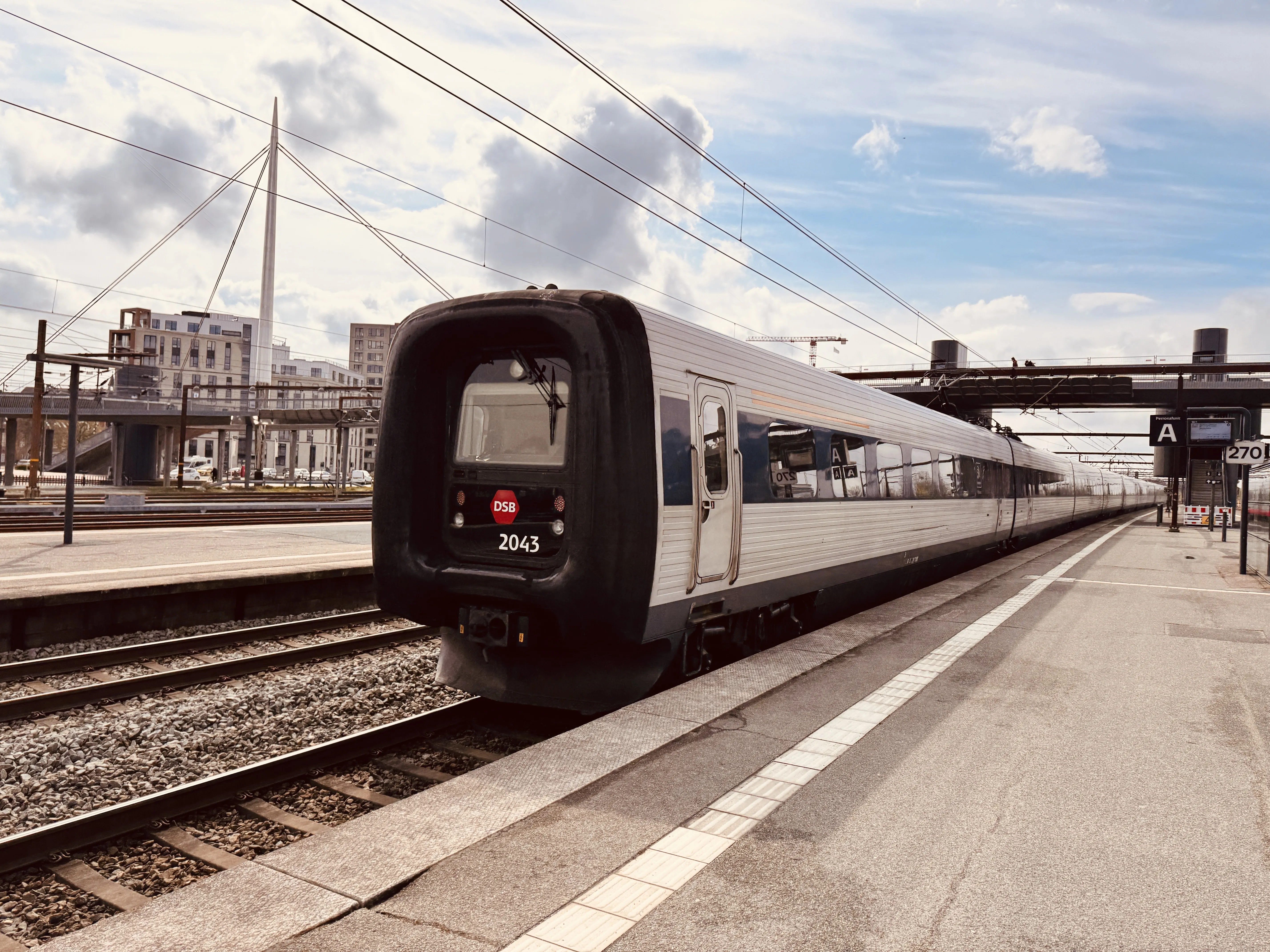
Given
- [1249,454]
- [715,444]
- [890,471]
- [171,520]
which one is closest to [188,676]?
[715,444]

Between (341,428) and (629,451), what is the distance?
34569 mm

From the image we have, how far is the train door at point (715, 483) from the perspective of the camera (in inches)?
264

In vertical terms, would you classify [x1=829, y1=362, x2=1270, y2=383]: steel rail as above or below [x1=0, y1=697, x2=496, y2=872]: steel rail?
above

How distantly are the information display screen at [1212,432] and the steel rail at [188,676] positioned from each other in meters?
31.3

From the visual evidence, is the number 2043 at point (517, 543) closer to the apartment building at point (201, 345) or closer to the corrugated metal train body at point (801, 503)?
the corrugated metal train body at point (801, 503)

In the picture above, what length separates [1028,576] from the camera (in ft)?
47.9

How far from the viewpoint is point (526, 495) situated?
6387 mm

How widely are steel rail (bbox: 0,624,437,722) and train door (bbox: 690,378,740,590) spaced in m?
4.20

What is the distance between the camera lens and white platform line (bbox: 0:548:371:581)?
10.5 metres

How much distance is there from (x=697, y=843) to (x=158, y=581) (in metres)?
8.66

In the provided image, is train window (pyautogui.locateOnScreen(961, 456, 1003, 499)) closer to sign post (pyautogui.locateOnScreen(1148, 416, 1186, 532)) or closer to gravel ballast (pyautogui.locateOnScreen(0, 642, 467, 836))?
gravel ballast (pyautogui.locateOnScreen(0, 642, 467, 836))

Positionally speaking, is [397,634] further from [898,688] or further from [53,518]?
[53,518]

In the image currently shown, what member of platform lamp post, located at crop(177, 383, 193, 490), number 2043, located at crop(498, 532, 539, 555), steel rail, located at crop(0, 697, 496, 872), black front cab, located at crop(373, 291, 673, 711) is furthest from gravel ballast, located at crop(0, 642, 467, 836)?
platform lamp post, located at crop(177, 383, 193, 490)

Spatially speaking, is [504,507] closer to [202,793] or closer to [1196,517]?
[202,793]
